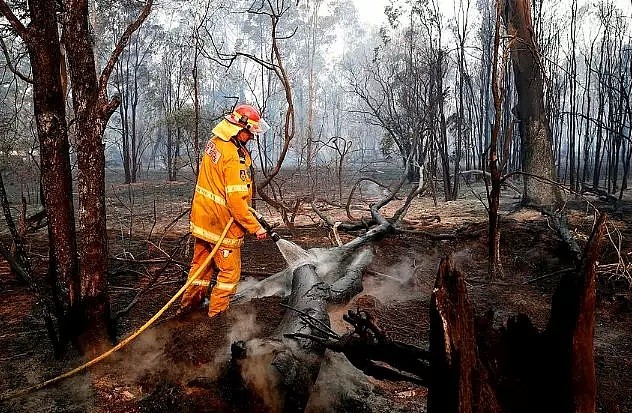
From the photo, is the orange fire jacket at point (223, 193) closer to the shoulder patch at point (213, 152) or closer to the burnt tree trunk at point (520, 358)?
the shoulder patch at point (213, 152)

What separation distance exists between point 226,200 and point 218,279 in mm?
694

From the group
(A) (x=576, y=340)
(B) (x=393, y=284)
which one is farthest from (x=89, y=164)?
(B) (x=393, y=284)

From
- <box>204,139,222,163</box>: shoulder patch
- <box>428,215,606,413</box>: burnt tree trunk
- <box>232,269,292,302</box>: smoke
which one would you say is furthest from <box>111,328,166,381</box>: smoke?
<box>428,215,606,413</box>: burnt tree trunk

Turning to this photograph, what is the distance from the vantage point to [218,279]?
3949 millimetres

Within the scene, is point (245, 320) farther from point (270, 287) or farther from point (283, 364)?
point (283, 364)

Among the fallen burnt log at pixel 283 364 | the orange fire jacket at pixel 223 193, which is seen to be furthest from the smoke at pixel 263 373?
the orange fire jacket at pixel 223 193

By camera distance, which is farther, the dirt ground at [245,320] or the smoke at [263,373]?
the dirt ground at [245,320]

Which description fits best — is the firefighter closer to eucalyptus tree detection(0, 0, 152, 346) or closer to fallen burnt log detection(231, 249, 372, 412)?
eucalyptus tree detection(0, 0, 152, 346)

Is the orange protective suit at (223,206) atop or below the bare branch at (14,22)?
below

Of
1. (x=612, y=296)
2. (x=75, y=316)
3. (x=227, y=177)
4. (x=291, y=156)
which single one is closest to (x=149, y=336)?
(x=75, y=316)

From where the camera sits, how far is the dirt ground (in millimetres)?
2744

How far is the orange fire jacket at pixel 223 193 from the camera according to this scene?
12.8ft

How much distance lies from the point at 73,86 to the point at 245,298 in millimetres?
2495

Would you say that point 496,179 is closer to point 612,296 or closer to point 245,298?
point 612,296
